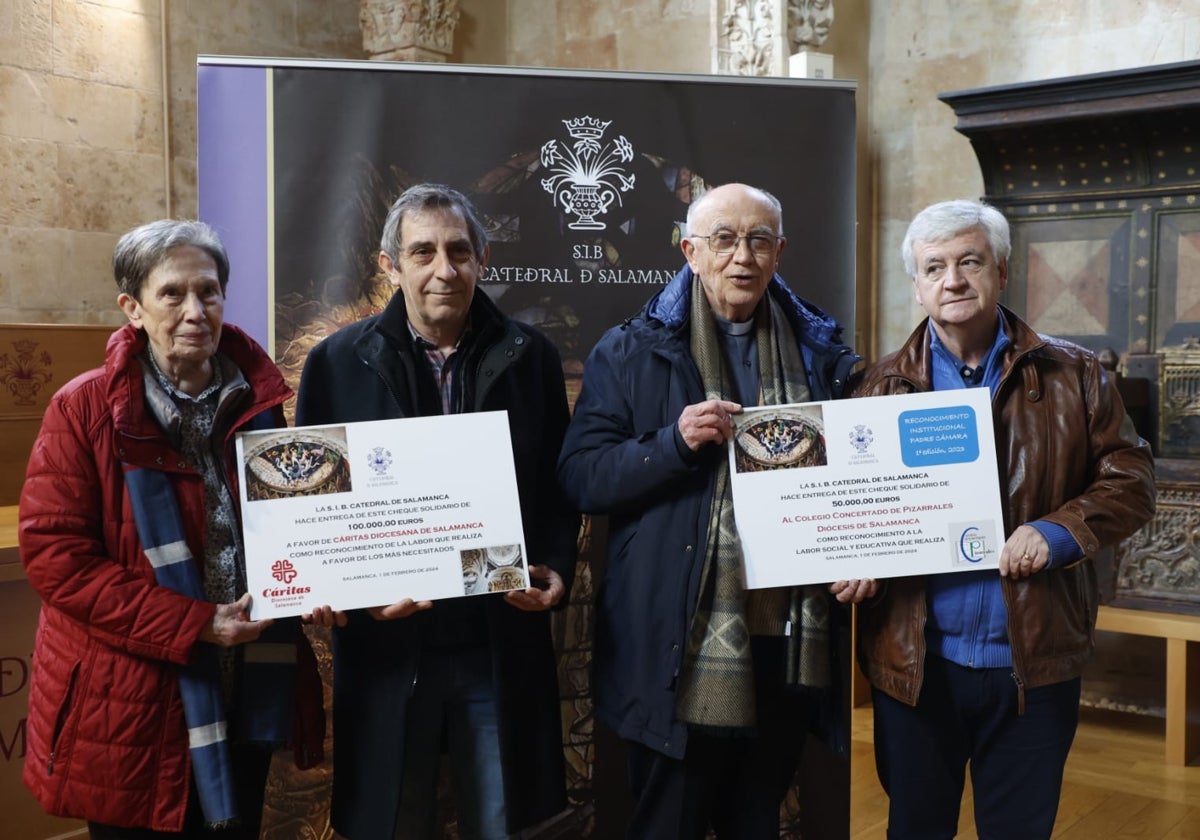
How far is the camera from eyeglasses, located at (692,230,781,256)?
2.24 m

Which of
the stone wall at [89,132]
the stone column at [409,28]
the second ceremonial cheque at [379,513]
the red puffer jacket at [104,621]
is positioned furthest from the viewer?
the stone column at [409,28]

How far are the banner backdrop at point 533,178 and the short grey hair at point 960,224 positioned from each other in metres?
1.07

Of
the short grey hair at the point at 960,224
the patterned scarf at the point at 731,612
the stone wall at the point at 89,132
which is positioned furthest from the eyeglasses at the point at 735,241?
the stone wall at the point at 89,132

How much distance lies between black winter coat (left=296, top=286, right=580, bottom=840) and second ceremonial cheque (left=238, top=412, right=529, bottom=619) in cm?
9

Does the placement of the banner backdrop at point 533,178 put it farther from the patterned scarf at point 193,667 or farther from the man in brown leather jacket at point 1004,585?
the patterned scarf at point 193,667

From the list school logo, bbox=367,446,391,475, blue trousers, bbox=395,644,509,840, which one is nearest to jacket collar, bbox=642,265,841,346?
school logo, bbox=367,446,391,475

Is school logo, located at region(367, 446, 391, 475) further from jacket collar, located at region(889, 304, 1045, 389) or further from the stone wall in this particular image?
the stone wall

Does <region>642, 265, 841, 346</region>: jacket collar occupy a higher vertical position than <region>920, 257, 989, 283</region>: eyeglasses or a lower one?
lower

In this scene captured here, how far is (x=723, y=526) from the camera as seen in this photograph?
87.6 inches

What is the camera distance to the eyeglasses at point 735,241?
88.4 inches

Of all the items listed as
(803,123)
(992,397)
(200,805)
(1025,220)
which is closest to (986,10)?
(1025,220)

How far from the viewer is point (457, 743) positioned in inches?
88.9

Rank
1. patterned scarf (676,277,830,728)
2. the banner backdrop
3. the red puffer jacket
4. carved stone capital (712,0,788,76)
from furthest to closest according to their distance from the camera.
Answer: carved stone capital (712,0,788,76) → the banner backdrop → patterned scarf (676,277,830,728) → the red puffer jacket

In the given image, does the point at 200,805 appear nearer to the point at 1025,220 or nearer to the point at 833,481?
the point at 833,481
